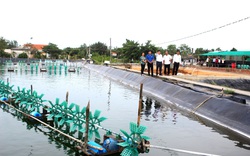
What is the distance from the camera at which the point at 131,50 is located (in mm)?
64125

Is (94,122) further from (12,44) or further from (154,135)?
(12,44)

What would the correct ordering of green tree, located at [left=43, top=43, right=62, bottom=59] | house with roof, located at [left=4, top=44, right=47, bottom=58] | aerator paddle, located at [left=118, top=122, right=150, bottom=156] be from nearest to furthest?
aerator paddle, located at [left=118, top=122, right=150, bottom=156] → green tree, located at [left=43, top=43, right=62, bottom=59] → house with roof, located at [left=4, top=44, right=47, bottom=58]

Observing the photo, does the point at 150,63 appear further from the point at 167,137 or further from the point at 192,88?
the point at 167,137

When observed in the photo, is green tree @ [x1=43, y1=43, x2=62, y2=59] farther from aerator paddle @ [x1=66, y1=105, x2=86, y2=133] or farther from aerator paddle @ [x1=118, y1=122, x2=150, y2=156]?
aerator paddle @ [x1=118, y1=122, x2=150, y2=156]

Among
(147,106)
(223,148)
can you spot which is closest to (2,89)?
(147,106)

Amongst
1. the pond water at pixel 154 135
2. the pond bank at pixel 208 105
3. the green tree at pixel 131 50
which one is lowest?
the pond water at pixel 154 135

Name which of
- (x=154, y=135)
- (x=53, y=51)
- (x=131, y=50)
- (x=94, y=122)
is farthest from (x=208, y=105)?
(x=53, y=51)

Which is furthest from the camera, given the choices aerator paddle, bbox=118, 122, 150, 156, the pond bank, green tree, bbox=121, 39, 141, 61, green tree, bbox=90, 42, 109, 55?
green tree, bbox=90, 42, 109, 55

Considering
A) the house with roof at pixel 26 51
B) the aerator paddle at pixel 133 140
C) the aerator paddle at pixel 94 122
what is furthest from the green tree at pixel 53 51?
the aerator paddle at pixel 133 140

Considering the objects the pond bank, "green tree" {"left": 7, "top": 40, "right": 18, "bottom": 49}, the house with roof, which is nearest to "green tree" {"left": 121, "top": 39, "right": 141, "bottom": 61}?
the pond bank

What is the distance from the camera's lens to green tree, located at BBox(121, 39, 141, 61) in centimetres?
6354

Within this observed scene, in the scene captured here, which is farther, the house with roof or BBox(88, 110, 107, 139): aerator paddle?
the house with roof

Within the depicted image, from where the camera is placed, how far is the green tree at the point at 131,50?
6354 cm

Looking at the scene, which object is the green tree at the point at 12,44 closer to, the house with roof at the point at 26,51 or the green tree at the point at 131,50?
the house with roof at the point at 26,51
